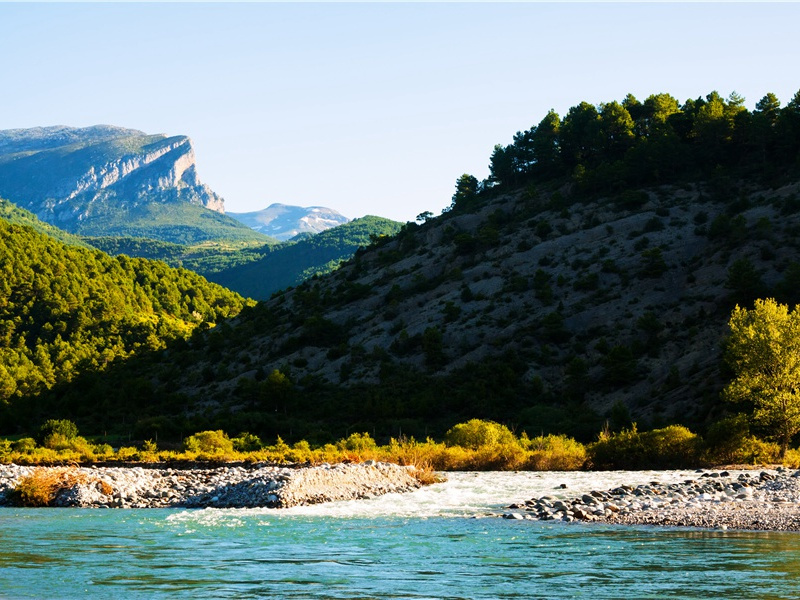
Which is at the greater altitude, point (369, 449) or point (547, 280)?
point (547, 280)

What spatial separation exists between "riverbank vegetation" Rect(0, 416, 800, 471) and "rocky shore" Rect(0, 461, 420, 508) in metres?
8.58

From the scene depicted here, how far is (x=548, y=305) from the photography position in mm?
109500

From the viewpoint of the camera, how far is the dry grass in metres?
42.6

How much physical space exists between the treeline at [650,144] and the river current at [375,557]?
105 meters

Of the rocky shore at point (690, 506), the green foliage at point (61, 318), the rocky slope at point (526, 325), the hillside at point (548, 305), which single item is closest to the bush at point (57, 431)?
the hillside at point (548, 305)

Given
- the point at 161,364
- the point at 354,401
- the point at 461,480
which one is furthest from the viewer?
the point at 161,364

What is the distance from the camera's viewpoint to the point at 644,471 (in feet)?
183

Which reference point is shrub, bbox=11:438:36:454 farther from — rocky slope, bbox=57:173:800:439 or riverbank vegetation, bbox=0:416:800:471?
rocky slope, bbox=57:173:800:439

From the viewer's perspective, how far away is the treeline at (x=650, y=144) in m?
127

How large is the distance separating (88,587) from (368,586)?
269 inches

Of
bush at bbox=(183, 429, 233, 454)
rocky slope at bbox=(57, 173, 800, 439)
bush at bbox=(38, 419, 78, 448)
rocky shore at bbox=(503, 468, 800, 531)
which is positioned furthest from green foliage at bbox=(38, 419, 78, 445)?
rocky shore at bbox=(503, 468, 800, 531)

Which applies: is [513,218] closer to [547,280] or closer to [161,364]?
[547,280]

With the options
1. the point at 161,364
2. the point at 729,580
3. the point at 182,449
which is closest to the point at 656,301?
the point at 182,449

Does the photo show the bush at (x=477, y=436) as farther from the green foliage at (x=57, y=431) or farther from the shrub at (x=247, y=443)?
the green foliage at (x=57, y=431)
